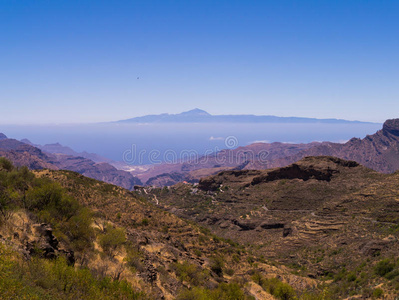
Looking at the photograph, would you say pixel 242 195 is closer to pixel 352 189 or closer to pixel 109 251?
pixel 352 189

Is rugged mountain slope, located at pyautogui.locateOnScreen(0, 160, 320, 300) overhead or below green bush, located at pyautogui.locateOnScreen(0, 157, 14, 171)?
below

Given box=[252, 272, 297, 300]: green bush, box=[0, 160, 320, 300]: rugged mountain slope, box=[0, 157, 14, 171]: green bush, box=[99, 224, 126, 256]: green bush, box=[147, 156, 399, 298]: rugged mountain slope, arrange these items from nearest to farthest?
box=[0, 160, 320, 300]: rugged mountain slope, box=[99, 224, 126, 256]: green bush, box=[252, 272, 297, 300]: green bush, box=[0, 157, 14, 171]: green bush, box=[147, 156, 399, 298]: rugged mountain slope

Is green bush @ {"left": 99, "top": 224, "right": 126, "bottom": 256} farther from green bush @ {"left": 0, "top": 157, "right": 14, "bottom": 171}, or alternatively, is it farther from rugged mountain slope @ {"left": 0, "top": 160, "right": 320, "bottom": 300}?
green bush @ {"left": 0, "top": 157, "right": 14, "bottom": 171}

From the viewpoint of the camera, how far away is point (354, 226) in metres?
35.6

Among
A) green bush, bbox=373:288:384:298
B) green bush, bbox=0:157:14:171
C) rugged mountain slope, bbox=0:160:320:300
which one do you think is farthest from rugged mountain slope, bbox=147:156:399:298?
green bush, bbox=0:157:14:171

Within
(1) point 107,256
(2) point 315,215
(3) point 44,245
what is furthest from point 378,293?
(2) point 315,215

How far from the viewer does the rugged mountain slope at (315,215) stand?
90.4ft

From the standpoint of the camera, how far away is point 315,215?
43688 mm

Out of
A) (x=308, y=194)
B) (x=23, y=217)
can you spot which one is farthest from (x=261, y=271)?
(x=308, y=194)

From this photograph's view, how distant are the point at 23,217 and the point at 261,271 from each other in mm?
21215

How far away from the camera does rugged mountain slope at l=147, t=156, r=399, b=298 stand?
1085 inches

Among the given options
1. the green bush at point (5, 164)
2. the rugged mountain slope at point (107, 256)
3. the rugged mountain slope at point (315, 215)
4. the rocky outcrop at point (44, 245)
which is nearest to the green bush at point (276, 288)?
the rugged mountain slope at point (107, 256)

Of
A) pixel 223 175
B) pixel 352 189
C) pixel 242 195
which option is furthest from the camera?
pixel 223 175

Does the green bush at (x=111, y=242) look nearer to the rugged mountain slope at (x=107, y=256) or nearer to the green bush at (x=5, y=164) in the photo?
the rugged mountain slope at (x=107, y=256)
